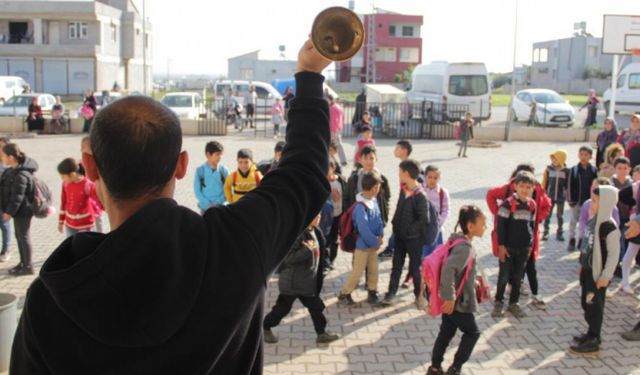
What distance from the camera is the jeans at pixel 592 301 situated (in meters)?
6.12

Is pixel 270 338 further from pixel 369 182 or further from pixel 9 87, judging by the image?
pixel 9 87

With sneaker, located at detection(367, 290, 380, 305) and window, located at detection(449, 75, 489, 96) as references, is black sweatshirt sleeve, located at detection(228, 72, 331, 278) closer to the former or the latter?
sneaker, located at detection(367, 290, 380, 305)

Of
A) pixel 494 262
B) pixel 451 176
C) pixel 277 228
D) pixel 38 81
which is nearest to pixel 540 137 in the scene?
pixel 451 176

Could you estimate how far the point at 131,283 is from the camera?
1315mm

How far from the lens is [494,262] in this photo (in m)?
9.31

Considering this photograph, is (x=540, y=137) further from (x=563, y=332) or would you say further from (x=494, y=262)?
(x=563, y=332)

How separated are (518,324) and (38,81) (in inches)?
1949

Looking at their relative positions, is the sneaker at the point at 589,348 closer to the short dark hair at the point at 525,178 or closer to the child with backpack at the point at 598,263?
the child with backpack at the point at 598,263

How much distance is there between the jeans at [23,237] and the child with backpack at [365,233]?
410 centimetres

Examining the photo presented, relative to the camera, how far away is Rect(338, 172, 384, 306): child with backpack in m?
7.22

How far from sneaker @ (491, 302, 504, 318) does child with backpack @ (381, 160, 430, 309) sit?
2.57ft

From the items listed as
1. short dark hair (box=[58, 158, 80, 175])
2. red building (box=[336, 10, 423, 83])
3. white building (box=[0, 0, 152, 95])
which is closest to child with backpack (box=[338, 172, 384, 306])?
short dark hair (box=[58, 158, 80, 175])

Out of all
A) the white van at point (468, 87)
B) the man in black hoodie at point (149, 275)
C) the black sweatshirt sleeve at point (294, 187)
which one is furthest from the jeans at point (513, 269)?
the white van at point (468, 87)

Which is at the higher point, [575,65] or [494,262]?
[575,65]
